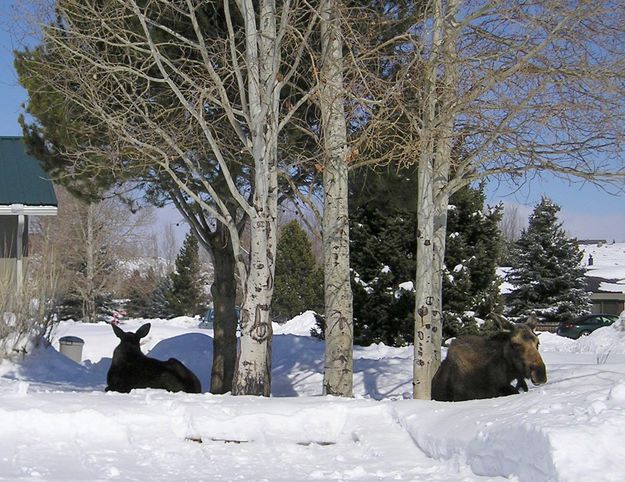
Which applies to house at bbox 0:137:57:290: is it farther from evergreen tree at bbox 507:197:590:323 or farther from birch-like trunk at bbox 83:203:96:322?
evergreen tree at bbox 507:197:590:323

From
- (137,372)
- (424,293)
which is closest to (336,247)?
(424,293)

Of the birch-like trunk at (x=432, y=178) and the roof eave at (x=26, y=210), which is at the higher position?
the roof eave at (x=26, y=210)

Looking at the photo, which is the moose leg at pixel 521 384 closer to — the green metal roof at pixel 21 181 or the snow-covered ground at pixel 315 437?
the snow-covered ground at pixel 315 437

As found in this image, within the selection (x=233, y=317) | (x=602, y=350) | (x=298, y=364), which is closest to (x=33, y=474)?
(x=233, y=317)

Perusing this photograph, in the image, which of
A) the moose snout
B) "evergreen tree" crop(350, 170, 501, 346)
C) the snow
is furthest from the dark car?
the moose snout

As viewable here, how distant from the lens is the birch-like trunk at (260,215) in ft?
31.9

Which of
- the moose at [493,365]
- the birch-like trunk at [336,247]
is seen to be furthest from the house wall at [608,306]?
the moose at [493,365]

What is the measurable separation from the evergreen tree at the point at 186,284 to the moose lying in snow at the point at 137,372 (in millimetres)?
43771

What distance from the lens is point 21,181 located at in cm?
2198

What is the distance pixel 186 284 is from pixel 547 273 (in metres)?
24.3

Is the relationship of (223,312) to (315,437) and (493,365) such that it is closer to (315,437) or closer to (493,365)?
(493,365)

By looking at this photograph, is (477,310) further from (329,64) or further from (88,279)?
(88,279)

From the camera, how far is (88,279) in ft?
148

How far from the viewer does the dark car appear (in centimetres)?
3781
